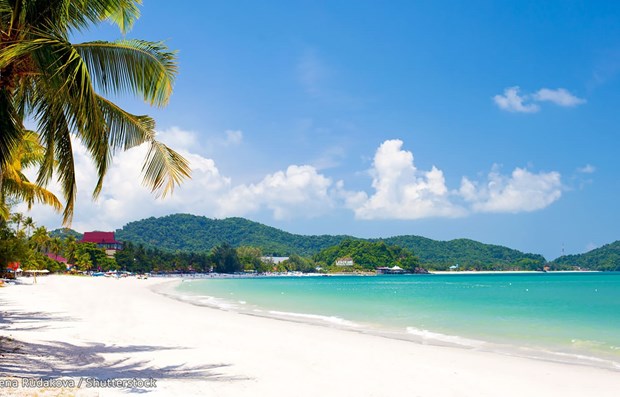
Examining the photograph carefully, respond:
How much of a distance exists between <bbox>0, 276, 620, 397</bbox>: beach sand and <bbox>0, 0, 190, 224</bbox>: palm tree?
265 centimetres

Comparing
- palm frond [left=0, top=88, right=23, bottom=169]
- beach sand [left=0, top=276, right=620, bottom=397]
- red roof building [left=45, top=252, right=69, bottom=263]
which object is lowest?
beach sand [left=0, top=276, right=620, bottom=397]

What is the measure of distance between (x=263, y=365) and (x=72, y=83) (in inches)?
226

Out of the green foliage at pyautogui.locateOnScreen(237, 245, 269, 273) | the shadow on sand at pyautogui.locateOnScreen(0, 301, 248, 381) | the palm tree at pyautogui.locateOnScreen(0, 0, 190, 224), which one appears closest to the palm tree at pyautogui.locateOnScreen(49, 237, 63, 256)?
the green foliage at pyautogui.locateOnScreen(237, 245, 269, 273)

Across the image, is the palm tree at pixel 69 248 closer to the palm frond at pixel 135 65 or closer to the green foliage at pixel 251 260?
the green foliage at pixel 251 260

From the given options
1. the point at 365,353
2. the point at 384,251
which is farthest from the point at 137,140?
the point at 384,251

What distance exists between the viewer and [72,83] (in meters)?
5.38

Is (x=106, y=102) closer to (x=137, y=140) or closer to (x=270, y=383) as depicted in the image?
(x=137, y=140)

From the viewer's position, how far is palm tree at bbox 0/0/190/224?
18.5 feet

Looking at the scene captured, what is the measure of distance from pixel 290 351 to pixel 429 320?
12462mm

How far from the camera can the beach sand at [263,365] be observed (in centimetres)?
695

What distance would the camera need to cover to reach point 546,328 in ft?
64.6

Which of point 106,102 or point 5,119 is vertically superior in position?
point 106,102

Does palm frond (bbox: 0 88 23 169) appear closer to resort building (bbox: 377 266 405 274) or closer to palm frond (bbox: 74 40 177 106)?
palm frond (bbox: 74 40 177 106)

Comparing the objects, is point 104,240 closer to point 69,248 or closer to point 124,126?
point 69,248
